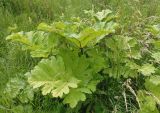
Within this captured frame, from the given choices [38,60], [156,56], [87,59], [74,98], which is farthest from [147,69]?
[38,60]

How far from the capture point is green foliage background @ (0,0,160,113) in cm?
293

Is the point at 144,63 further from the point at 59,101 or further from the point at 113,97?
the point at 59,101

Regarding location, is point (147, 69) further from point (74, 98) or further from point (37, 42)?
point (37, 42)

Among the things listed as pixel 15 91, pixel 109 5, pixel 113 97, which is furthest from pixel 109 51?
pixel 109 5

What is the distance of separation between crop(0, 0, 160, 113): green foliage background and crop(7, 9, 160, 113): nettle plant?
98mm

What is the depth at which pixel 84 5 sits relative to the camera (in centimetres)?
429

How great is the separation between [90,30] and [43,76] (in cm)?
47

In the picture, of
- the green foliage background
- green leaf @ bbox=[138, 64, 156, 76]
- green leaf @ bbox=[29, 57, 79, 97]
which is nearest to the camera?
green leaf @ bbox=[29, 57, 79, 97]

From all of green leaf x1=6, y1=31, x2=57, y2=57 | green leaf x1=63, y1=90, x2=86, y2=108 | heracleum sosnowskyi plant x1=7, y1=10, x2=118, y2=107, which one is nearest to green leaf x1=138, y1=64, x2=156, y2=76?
heracleum sosnowskyi plant x1=7, y1=10, x2=118, y2=107

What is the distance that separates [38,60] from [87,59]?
582 mm

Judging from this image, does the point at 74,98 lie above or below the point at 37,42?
below

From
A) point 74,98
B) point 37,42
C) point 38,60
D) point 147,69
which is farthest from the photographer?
point 38,60

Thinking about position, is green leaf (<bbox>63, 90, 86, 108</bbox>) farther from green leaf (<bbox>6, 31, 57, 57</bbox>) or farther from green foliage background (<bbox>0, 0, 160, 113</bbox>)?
green leaf (<bbox>6, 31, 57, 57</bbox>)

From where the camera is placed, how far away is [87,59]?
2.91m
